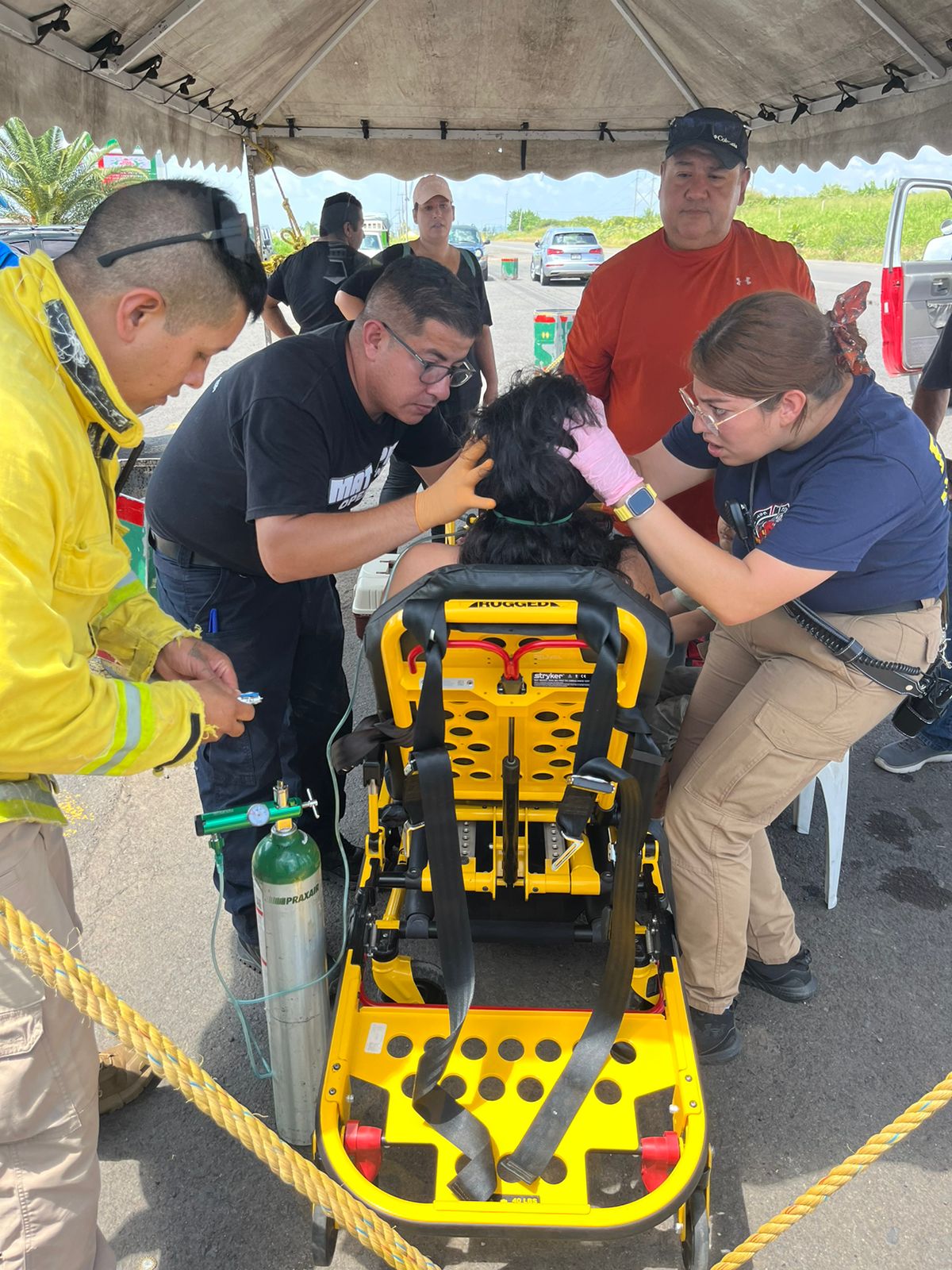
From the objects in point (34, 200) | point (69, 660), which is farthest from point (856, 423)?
point (34, 200)

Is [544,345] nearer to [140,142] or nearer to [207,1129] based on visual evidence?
[140,142]

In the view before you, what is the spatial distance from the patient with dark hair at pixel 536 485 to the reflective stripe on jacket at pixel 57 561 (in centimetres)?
77

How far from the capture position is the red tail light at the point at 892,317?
647cm

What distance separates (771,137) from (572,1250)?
5089mm

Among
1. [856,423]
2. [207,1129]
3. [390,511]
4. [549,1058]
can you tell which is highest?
[856,423]

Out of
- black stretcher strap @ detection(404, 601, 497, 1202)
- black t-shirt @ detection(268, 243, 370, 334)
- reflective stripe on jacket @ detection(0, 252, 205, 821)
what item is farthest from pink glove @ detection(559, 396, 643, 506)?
black t-shirt @ detection(268, 243, 370, 334)

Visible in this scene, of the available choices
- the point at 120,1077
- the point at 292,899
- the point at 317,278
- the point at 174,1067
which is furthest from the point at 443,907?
the point at 317,278

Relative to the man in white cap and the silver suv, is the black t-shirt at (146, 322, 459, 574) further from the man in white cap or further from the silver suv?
the silver suv

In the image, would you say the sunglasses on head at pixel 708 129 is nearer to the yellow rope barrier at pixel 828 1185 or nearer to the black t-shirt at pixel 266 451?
the black t-shirt at pixel 266 451

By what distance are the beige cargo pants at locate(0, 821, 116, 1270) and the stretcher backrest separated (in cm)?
74

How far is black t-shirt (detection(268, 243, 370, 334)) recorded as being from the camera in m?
4.97

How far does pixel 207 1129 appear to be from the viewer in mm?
2223

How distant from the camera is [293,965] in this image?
A: 197 centimetres

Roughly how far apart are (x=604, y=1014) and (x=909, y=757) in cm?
→ 252
